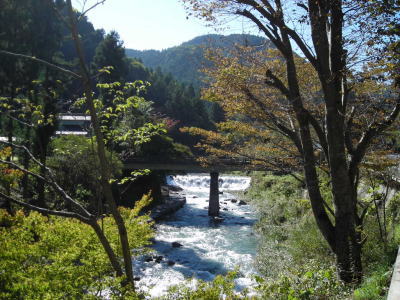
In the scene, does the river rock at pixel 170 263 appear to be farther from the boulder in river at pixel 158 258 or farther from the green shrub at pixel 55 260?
the green shrub at pixel 55 260

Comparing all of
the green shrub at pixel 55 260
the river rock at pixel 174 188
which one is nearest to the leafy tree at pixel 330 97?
the green shrub at pixel 55 260

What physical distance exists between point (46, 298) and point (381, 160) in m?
7.31

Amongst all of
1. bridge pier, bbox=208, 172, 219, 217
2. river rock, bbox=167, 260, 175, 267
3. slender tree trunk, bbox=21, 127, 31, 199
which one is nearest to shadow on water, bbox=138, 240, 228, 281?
river rock, bbox=167, 260, 175, 267

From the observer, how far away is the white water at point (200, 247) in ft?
46.0

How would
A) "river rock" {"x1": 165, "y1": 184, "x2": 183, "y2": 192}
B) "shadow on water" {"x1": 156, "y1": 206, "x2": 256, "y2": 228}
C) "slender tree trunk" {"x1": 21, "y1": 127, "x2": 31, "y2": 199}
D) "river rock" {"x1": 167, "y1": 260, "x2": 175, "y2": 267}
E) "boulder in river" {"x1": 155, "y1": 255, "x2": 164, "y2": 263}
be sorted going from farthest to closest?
"river rock" {"x1": 165, "y1": 184, "x2": 183, "y2": 192}
"shadow on water" {"x1": 156, "y1": 206, "x2": 256, "y2": 228}
"boulder in river" {"x1": 155, "y1": 255, "x2": 164, "y2": 263}
"river rock" {"x1": 167, "y1": 260, "x2": 175, "y2": 267}
"slender tree trunk" {"x1": 21, "y1": 127, "x2": 31, "y2": 199}

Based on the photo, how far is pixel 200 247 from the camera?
18172 mm

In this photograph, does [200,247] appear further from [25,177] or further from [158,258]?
[25,177]

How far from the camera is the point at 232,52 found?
7.98 m

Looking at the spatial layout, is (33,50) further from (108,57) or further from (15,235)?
(108,57)

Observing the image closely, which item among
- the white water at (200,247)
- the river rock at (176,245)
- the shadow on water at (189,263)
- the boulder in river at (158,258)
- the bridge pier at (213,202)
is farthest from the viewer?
the bridge pier at (213,202)

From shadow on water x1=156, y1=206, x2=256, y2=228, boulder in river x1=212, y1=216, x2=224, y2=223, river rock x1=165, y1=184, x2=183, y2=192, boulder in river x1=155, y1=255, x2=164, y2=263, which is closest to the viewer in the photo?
boulder in river x1=155, y1=255, x2=164, y2=263

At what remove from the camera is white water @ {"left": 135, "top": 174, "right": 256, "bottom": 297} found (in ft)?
46.0

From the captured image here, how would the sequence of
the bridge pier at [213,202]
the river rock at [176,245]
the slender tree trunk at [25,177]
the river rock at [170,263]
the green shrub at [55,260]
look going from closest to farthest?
the green shrub at [55,260]
the slender tree trunk at [25,177]
the river rock at [170,263]
the river rock at [176,245]
the bridge pier at [213,202]

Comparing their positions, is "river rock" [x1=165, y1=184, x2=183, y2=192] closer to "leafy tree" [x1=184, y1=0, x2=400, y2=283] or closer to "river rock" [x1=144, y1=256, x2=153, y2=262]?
"river rock" [x1=144, y1=256, x2=153, y2=262]
